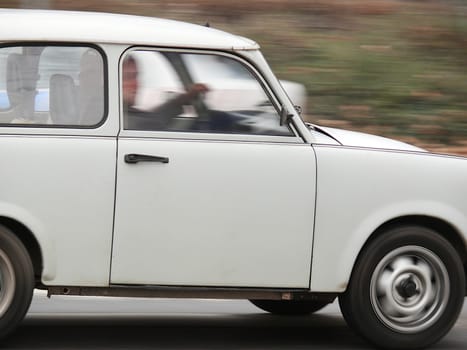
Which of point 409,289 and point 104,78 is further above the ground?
point 104,78

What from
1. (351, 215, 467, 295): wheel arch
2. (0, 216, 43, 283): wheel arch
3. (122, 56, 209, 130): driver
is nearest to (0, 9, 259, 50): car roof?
(122, 56, 209, 130): driver

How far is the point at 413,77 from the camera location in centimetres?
1294

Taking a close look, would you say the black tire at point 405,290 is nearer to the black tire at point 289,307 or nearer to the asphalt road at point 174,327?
the asphalt road at point 174,327

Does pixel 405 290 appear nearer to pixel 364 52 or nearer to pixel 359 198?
pixel 359 198

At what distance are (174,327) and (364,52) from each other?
693 cm

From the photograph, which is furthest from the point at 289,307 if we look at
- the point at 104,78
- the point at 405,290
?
the point at 104,78

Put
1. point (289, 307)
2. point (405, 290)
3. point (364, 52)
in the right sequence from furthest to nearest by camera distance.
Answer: point (364, 52), point (289, 307), point (405, 290)

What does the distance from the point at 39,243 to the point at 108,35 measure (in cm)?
115

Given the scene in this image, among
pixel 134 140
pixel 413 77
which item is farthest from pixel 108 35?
pixel 413 77

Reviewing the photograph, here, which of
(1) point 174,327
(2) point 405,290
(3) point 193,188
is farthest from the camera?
(1) point 174,327

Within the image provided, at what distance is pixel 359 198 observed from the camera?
6.21 meters

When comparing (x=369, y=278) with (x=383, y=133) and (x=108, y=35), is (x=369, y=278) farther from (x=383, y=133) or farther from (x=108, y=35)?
(x=383, y=133)

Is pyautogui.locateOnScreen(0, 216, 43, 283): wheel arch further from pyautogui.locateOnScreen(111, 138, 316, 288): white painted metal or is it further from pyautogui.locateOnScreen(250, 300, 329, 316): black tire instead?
pyautogui.locateOnScreen(250, 300, 329, 316): black tire

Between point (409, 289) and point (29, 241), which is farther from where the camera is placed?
point (409, 289)
